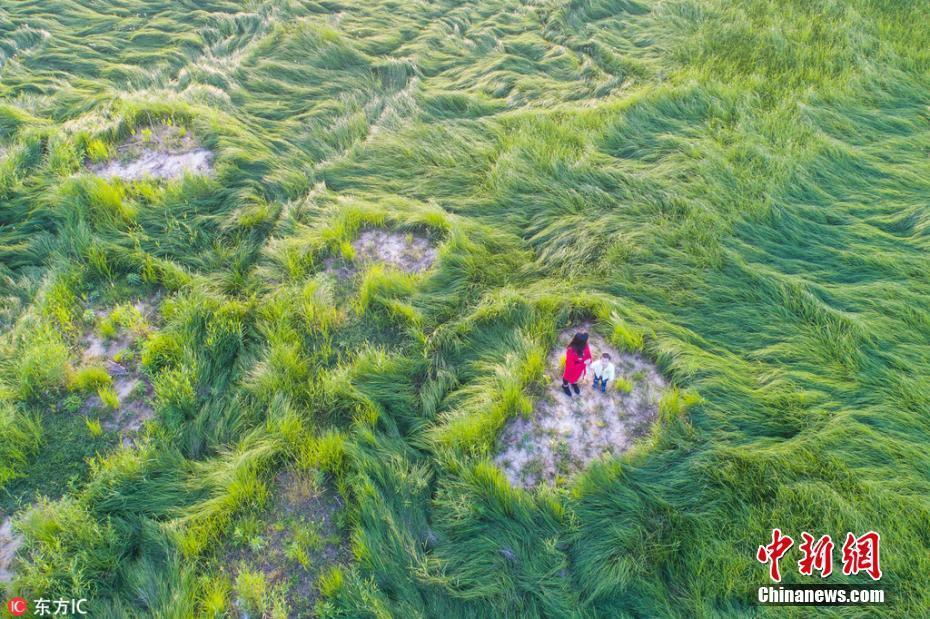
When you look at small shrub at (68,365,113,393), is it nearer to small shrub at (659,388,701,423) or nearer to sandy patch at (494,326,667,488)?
sandy patch at (494,326,667,488)

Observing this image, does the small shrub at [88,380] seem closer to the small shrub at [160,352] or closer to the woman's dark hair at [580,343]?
the small shrub at [160,352]

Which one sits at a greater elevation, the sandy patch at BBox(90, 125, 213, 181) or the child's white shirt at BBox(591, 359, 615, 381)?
the sandy patch at BBox(90, 125, 213, 181)

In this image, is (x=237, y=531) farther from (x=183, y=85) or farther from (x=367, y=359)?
(x=183, y=85)

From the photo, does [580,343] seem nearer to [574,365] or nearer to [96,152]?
[574,365]

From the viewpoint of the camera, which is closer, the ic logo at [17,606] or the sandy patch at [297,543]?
the ic logo at [17,606]

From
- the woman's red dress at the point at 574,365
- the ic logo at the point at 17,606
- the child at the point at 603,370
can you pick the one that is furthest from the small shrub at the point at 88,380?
the child at the point at 603,370

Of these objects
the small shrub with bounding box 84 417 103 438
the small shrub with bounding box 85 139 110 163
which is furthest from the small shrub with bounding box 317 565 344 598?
the small shrub with bounding box 85 139 110 163

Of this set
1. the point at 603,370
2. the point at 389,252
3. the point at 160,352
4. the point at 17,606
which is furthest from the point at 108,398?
the point at 603,370
